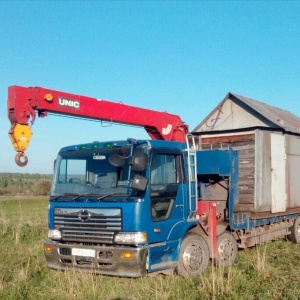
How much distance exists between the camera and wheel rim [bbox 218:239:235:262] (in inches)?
340

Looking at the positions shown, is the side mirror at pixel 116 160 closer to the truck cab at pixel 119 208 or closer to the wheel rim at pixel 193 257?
the truck cab at pixel 119 208

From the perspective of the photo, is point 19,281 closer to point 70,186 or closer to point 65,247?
point 65,247

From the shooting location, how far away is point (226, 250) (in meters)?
8.78

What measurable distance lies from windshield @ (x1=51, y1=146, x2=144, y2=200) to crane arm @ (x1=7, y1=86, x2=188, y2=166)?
33.6 inches

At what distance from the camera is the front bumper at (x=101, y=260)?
21.7ft

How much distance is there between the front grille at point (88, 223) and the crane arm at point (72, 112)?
45.7 inches

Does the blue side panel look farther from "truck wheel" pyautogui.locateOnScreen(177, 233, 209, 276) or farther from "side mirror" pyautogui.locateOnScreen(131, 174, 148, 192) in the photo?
"side mirror" pyautogui.locateOnScreen(131, 174, 148, 192)

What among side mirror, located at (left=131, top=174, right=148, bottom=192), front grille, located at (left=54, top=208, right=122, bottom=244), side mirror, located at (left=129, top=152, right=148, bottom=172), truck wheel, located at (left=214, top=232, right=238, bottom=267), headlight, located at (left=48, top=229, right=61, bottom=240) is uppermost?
side mirror, located at (left=129, top=152, right=148, bottom=172)

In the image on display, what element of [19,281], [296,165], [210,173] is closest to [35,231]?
[19,281]

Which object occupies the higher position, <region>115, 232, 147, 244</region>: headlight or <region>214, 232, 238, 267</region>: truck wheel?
<region>115, 232, 147, 244</region>: headlight

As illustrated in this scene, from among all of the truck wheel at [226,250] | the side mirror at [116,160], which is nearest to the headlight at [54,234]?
the side mirror at [116,160]

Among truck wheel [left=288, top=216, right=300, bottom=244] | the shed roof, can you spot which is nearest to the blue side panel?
the shed roof

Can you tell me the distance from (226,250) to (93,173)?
3316 mm

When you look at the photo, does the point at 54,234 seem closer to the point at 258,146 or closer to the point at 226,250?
the point at 226,250
